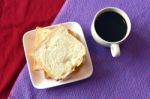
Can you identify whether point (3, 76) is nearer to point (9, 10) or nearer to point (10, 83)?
point (10, 83)

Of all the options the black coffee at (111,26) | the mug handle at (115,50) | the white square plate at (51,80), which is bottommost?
the white square plate at (51,80)

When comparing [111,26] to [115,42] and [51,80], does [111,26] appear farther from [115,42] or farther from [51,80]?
[51,80]

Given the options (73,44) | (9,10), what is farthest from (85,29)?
(9,10)

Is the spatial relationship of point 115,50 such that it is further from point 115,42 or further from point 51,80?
point 51,80

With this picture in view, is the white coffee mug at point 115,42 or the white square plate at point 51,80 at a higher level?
the white coffee mug at point 115,42

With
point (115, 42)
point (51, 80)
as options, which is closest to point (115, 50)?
point (115, 42)
